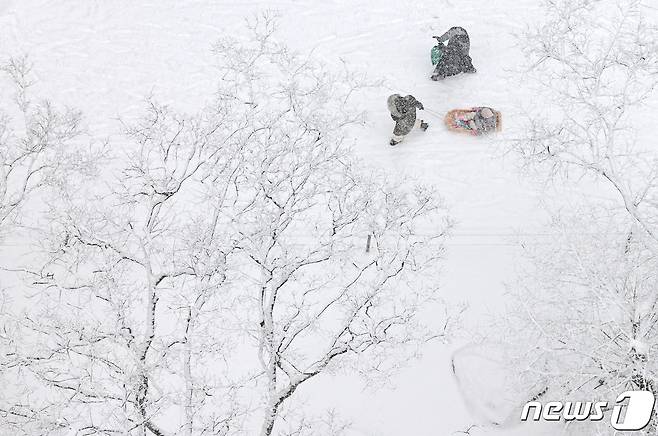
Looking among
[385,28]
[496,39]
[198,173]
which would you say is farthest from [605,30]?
[198,173]

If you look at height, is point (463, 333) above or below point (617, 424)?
above

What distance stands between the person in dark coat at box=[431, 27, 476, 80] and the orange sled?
1127 mm

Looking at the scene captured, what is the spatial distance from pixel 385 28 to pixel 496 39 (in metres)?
2.78

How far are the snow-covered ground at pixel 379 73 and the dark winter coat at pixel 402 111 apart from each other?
0.47 m

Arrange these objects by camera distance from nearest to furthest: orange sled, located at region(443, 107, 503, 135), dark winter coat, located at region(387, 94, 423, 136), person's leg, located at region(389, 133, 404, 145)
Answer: dark winter coat, located at region(387, 94, 423, 136) → person's leg, located at region(389, 133, 404, 145) → orange sled, located at region(443, 107, 503, 135)

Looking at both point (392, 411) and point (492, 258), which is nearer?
point (392, 411)

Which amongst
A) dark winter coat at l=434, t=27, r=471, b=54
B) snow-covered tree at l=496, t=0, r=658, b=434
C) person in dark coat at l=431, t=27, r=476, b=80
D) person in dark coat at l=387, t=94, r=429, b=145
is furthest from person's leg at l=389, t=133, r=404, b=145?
snow-covered tree at l=496, t=0, r=658, b=434

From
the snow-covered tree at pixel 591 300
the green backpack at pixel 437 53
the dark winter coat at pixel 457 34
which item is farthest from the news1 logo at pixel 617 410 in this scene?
the dark winter coat at pixel 457 34

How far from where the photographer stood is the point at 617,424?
8.87 metres

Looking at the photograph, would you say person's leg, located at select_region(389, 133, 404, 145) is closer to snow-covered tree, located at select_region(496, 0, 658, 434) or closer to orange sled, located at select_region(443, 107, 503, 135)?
orange sled, located at select_region(443, 107, 503, 135)

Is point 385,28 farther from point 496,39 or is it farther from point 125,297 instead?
point 125,297

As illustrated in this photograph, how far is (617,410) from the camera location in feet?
29.6

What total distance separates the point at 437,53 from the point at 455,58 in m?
0.45

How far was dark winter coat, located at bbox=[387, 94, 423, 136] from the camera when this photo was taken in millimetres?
14258
